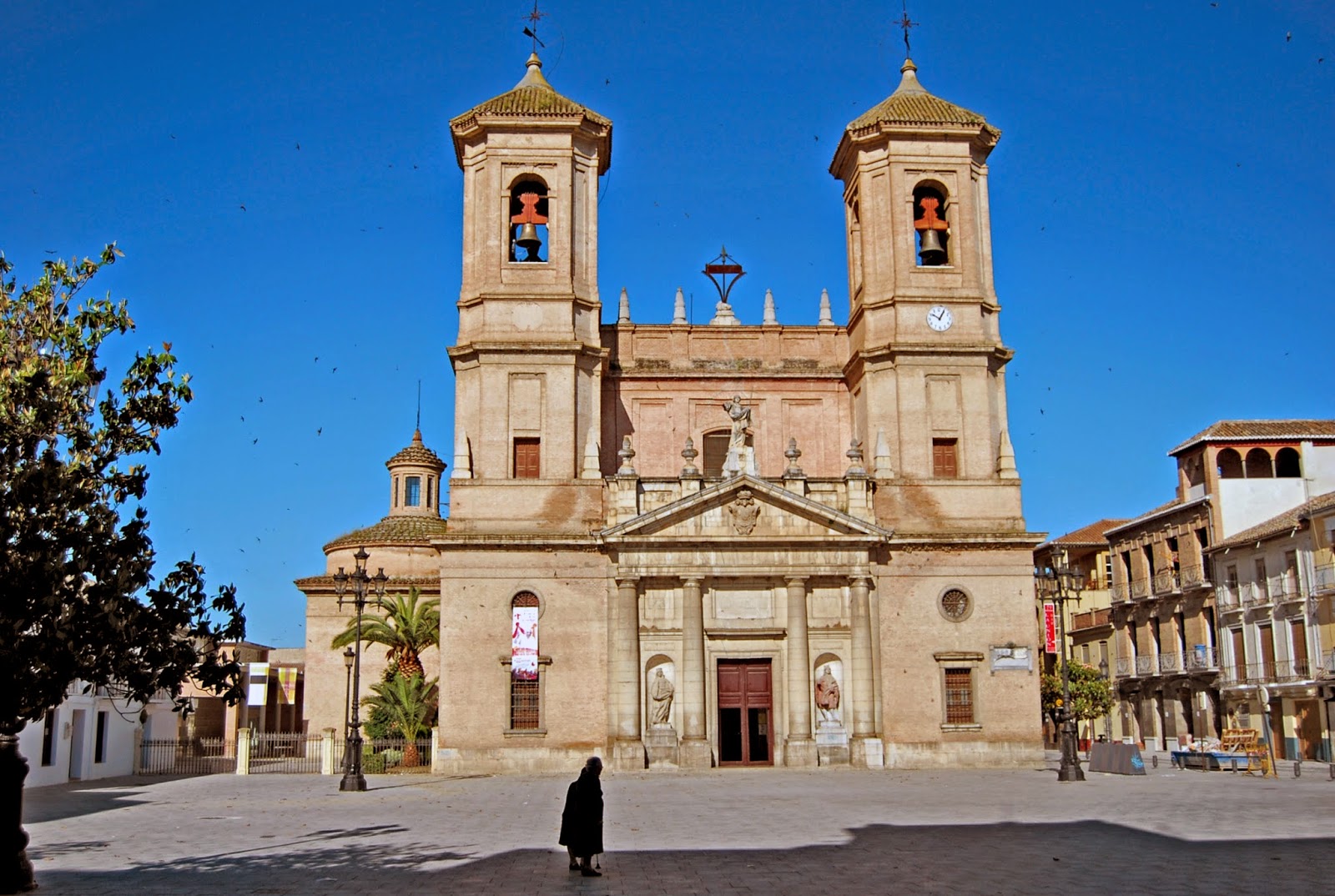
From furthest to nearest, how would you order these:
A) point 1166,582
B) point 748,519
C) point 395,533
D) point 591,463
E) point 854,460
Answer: point 1166,582, point 395,533, point 591,463, point 854,460, point 748,519

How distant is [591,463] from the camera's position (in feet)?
119

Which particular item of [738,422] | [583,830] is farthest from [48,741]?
[583,830]

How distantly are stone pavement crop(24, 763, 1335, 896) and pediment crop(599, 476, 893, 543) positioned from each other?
7377mm

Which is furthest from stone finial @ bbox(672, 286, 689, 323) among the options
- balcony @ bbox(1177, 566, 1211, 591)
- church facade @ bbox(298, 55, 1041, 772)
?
balcony @ bbox(1177, 566, 1211, 591)

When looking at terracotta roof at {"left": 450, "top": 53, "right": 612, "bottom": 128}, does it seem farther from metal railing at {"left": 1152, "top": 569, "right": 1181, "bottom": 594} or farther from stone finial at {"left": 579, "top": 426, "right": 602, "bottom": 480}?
metal railing at {"left": 1152, "top": 569, "right": 1181, "bottom": 594}

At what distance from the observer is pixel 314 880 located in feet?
45.9

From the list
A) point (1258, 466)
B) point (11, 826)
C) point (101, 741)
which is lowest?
point (11, 826)

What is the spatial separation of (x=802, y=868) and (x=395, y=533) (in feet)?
117

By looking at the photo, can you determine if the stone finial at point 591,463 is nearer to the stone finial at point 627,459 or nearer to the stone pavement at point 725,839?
the stone finial at point 627,459

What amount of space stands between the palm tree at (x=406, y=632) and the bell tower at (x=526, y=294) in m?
5.74

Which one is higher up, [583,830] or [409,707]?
[409,707]

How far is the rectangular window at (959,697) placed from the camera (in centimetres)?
3525

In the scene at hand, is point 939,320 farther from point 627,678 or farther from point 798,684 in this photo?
point 627,678

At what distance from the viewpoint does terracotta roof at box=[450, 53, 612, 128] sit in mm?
38406
